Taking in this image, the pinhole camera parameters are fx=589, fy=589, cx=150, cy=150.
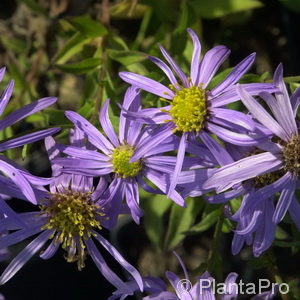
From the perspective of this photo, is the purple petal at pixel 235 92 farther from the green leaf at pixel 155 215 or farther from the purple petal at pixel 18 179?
the green leaf at pixel 155 215

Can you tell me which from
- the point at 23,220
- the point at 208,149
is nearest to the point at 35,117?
the point at 23,220

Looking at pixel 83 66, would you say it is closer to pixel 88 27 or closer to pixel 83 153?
pixel 88 27

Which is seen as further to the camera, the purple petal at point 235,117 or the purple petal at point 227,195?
the purple petal at point 227,195

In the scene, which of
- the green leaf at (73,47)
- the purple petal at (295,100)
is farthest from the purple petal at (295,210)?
the green leaf at (73,47)

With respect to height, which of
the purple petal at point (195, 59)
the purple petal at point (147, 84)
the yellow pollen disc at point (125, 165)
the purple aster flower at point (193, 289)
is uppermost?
the purple petal at point (195, 59)

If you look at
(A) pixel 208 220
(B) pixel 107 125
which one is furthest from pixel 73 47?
(A) pixel 208 220

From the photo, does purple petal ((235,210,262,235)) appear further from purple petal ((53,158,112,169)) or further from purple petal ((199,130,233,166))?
purple petal ((53,158,112,169))

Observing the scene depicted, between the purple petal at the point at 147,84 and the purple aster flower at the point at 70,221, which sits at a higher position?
the purple petal at the point at 147,84
